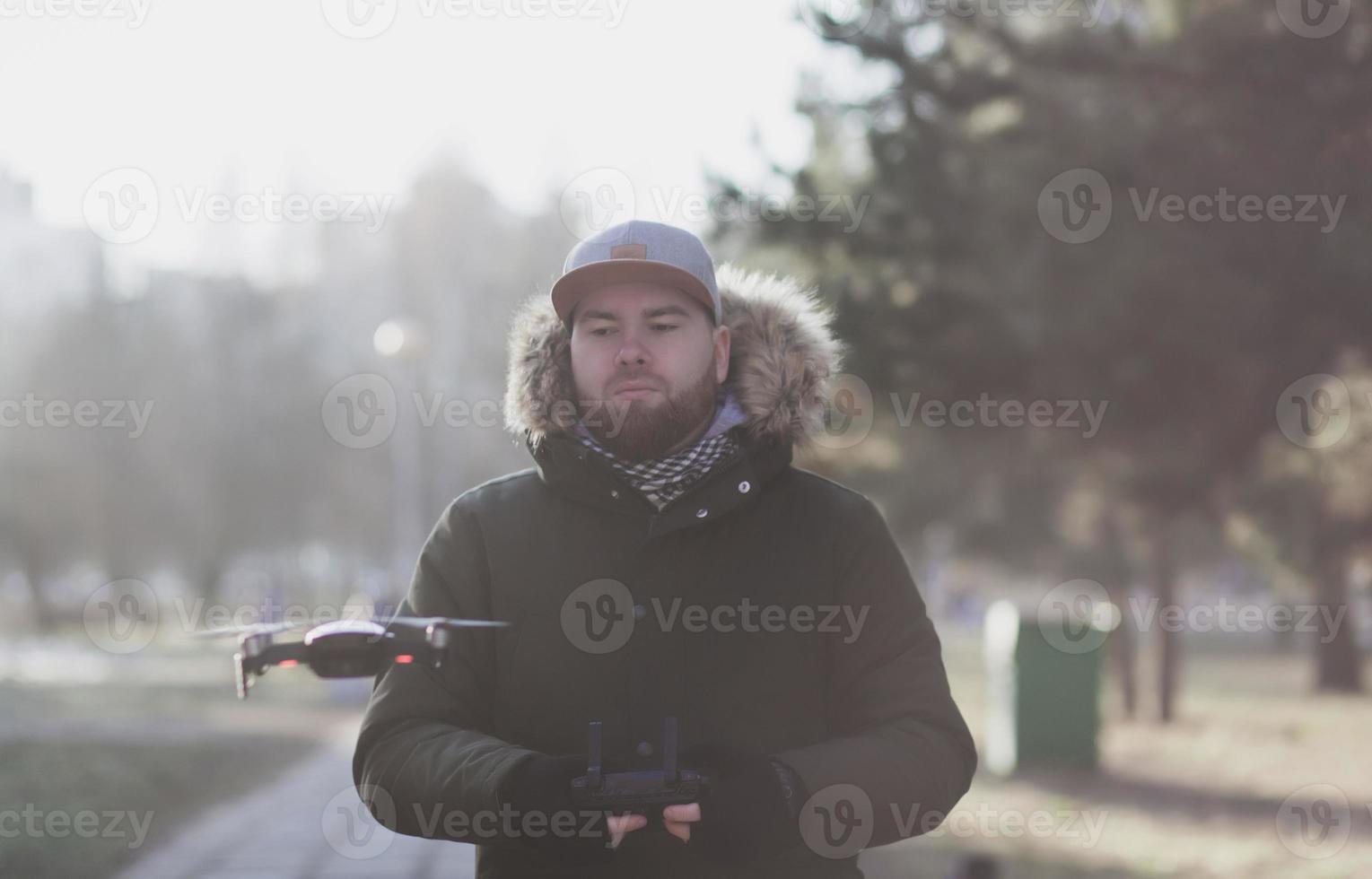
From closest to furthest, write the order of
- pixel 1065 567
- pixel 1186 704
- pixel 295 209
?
pixel 295 209, pixel 1186 704, pixel 1065 567

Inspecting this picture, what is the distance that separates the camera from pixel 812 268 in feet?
32.4

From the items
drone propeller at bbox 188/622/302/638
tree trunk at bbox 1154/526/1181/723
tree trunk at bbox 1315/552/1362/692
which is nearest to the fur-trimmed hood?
drone propeller at bbox 188/622/302/638

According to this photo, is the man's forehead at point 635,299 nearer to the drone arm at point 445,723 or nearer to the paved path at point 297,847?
the drone arm at point 445,723

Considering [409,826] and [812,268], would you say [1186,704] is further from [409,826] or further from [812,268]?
[409,826]

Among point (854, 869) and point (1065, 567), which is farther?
point (1065, 567)

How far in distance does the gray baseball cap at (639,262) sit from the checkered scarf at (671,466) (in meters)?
0.30

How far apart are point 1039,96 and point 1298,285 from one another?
228 centimetres

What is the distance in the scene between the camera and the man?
9.33 feet

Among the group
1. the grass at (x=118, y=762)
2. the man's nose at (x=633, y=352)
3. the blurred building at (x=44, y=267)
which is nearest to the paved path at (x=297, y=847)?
the grass at (x=118, y=762)

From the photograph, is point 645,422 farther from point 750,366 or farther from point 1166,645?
point 1166,645

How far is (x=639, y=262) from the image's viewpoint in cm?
309

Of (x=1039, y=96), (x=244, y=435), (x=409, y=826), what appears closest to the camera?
(x=409, y=826)

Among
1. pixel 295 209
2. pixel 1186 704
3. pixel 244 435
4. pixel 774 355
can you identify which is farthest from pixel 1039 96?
pixel 244 435

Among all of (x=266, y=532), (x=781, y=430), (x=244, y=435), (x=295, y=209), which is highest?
(x=295, y=209)
